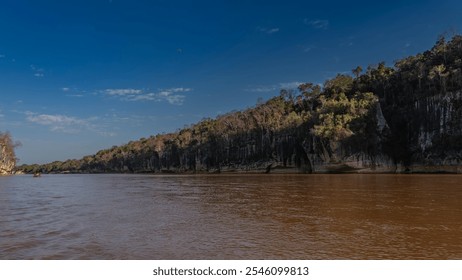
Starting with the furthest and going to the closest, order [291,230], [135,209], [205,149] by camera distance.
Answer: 1. [205,149]
2. [135,209]
3. [291,230]

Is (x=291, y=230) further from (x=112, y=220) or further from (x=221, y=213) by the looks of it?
(x=112, y=220)

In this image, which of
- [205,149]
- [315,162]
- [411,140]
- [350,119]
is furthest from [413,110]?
[205,149]

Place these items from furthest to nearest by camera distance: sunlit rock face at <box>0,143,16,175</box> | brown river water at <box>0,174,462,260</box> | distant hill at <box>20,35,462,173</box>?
sunlit rock face at <box>0,143,16,175</box>
distant hill at <box>20,35,462,173</box>
brown river water at <box>0,174,462,260</box>

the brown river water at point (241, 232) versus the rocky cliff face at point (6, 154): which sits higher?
the rocky cliff face at point (6, 154)

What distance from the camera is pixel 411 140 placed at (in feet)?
223

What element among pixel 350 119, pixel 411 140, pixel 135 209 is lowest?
Result: pixel 135 209

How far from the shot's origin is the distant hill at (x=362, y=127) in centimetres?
6319

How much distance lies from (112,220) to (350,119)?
63.2m

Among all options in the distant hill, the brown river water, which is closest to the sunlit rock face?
the distant hill

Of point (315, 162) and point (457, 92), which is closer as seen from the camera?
point (457, 92)

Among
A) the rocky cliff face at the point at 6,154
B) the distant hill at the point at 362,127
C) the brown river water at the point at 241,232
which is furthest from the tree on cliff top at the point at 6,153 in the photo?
the brown river water at the point at 241,232

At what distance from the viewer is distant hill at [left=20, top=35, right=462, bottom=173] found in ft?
207

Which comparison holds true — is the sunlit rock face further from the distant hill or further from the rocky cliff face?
the distant hill

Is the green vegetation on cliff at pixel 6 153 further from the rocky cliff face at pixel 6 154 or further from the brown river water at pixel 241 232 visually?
the brown river water at pixel 241 232
